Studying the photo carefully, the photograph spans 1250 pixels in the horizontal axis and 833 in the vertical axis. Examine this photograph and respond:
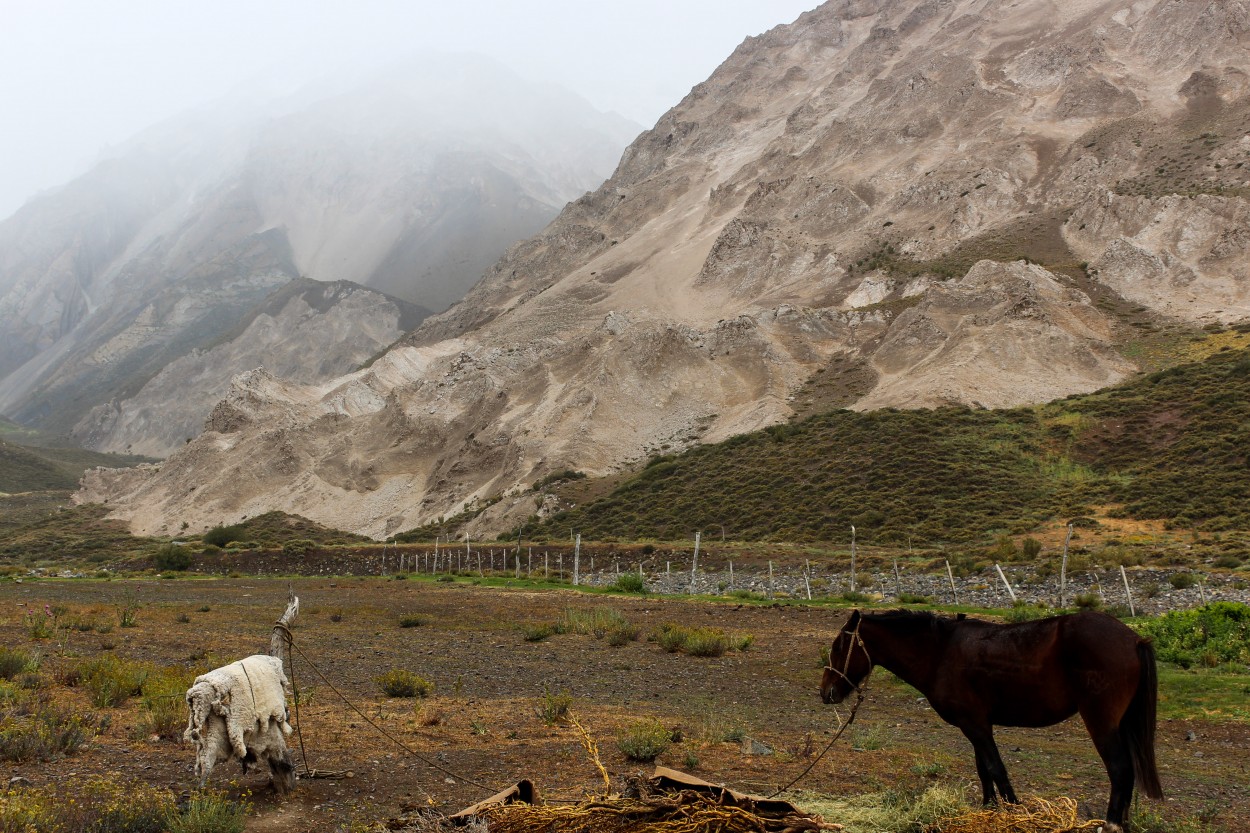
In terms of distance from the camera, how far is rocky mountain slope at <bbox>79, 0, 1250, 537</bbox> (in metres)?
59.8

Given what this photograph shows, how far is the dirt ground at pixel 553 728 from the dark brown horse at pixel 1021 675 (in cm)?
102

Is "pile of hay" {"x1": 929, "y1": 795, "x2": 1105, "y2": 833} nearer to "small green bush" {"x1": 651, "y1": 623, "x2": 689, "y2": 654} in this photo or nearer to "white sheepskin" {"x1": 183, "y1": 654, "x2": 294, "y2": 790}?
"white sheepskin" {"x1": 183, "y1": 654, "x2": 294, "y2": 790}

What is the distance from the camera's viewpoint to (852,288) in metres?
77.3

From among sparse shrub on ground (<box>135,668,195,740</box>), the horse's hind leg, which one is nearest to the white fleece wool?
sparse shrub on ground (<box>135,668,195,740</box>)

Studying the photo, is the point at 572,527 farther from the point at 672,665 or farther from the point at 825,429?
the point at 672,665

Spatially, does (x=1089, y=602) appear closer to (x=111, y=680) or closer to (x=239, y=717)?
(x=239, y=717)

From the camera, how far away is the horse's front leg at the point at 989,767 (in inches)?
253

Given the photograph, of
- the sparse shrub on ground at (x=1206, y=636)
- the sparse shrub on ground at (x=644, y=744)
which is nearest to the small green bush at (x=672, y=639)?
the sparse shrub on ground at (x=644, y=744)

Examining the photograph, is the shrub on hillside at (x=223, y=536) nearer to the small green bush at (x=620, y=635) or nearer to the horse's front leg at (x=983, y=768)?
the small green bush at (x=620, y=635)

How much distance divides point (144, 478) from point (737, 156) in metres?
89.0

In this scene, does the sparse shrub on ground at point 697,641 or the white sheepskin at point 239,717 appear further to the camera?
the sparse shrub on ground at point 697,641

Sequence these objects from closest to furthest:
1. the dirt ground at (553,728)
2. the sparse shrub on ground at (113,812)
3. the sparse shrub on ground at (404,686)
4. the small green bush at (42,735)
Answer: the sparse shrub on ground at (113,812) → the dirt ground at (553,728) → the small green bush at (42,735) → the sparse shrub on ground at (404,686)

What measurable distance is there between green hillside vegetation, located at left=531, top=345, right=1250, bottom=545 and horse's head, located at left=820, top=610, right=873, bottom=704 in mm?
28166

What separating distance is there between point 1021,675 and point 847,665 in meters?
1.45
